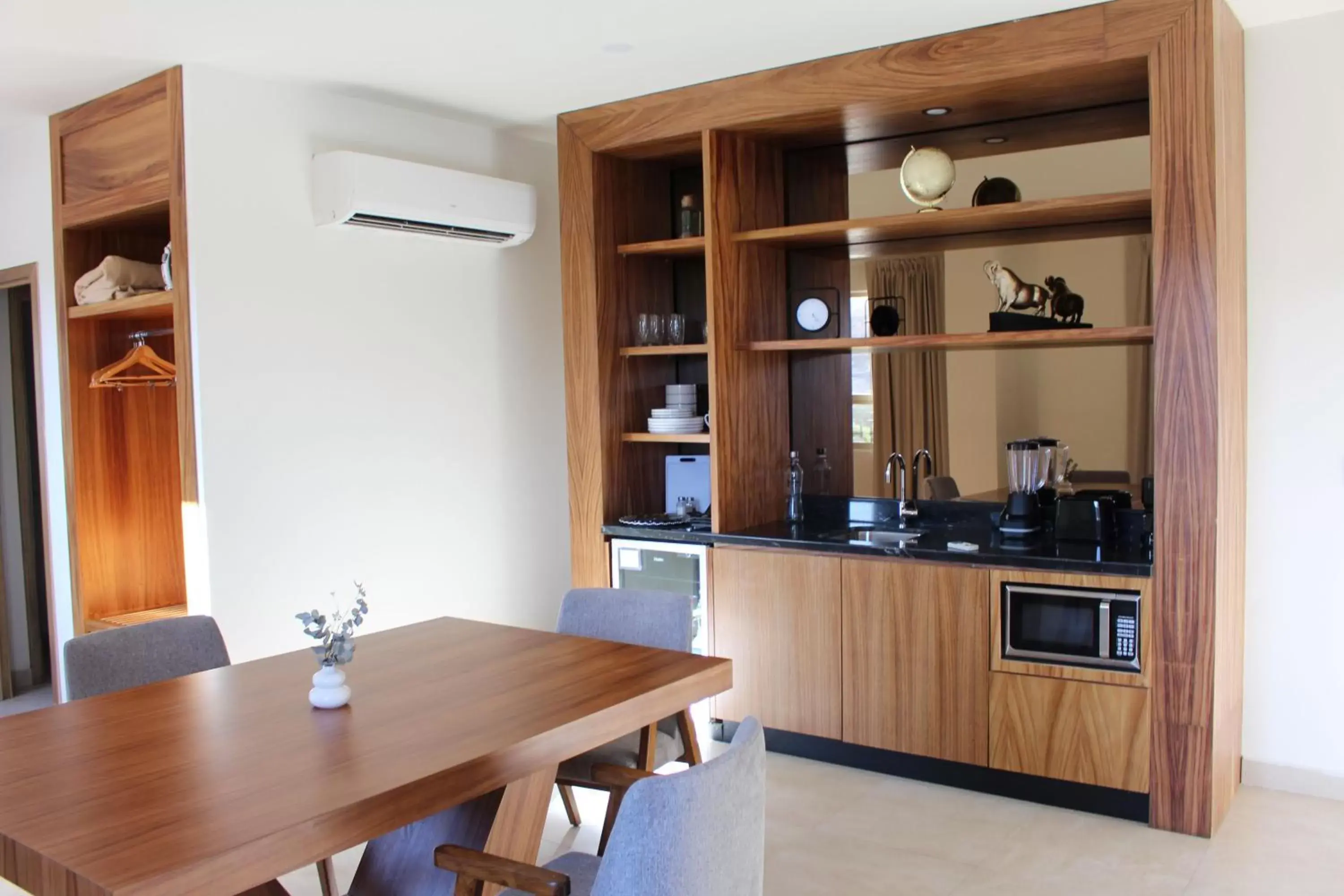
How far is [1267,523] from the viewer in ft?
12.0

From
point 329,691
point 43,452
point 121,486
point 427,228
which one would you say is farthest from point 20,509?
point 329,691

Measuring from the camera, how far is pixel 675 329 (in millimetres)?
4637

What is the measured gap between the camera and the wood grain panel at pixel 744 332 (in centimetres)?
414

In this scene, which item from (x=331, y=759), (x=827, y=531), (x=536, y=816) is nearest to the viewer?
(x=331, y=759)

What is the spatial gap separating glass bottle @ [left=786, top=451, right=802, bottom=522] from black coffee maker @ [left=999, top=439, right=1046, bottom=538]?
0.83m

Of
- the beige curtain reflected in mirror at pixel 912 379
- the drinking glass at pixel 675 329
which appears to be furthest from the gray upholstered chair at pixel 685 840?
the drinking glass at pixel 675 329

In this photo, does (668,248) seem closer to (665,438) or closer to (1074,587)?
(665,438)

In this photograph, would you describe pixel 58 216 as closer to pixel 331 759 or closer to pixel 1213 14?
pixel 331 759

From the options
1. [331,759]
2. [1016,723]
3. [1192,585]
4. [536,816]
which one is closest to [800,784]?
[1016,723]

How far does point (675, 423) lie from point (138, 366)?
7.49 ft

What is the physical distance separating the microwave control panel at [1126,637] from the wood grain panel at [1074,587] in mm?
17

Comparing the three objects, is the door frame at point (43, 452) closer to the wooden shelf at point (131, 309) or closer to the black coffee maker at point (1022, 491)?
the wooden shelf at point (131, 309)

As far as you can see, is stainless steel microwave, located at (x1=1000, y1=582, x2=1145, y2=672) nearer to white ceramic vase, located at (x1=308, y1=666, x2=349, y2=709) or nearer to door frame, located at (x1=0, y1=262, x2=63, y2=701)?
white ceramic vase, located at (x1=308, y1=666, x2=349, y2=709)

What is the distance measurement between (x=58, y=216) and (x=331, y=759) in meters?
3.35
